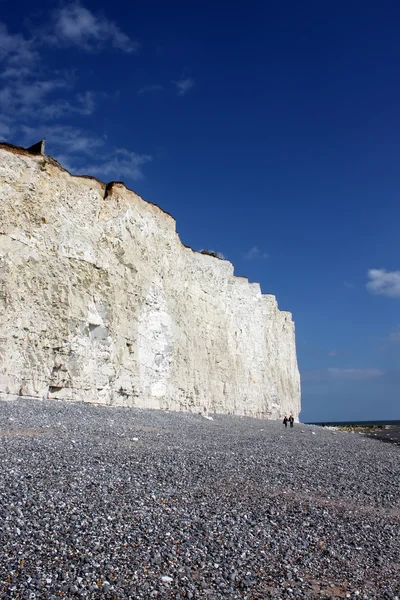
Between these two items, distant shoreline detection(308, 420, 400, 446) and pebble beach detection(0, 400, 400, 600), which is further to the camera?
distant shoreline detection(308, 420, 400, 446)

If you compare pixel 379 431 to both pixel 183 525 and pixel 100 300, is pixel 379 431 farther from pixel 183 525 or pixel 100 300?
pixel 183 525

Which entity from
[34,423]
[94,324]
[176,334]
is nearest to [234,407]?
[176,334]

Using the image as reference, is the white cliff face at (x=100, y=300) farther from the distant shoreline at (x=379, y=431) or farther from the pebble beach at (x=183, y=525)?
the distant shoreline at (x=379, y=431)

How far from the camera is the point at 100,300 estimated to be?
769 inches

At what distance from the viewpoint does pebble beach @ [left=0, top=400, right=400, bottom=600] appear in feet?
12.6

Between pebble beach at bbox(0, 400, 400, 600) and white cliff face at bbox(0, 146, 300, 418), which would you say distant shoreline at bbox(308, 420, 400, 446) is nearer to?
white cliff face at bbox(0, 146, 300, 418)

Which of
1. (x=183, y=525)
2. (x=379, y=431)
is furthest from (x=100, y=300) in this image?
(x=379, y=431)

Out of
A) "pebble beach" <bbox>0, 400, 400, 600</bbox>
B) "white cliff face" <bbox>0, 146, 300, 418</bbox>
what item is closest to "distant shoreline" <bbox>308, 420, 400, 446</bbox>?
"white cliff face" <bbox>0, 146, 300, 418</bbox>

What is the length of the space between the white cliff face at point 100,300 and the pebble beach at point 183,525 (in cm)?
792

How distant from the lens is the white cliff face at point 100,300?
1681 cm

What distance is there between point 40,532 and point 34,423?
278 inches

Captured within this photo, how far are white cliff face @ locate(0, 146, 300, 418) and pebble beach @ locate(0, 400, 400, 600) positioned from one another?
Answer: 7922 mm

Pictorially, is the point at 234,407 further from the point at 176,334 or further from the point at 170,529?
the point at 170,529

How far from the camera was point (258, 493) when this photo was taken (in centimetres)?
673
